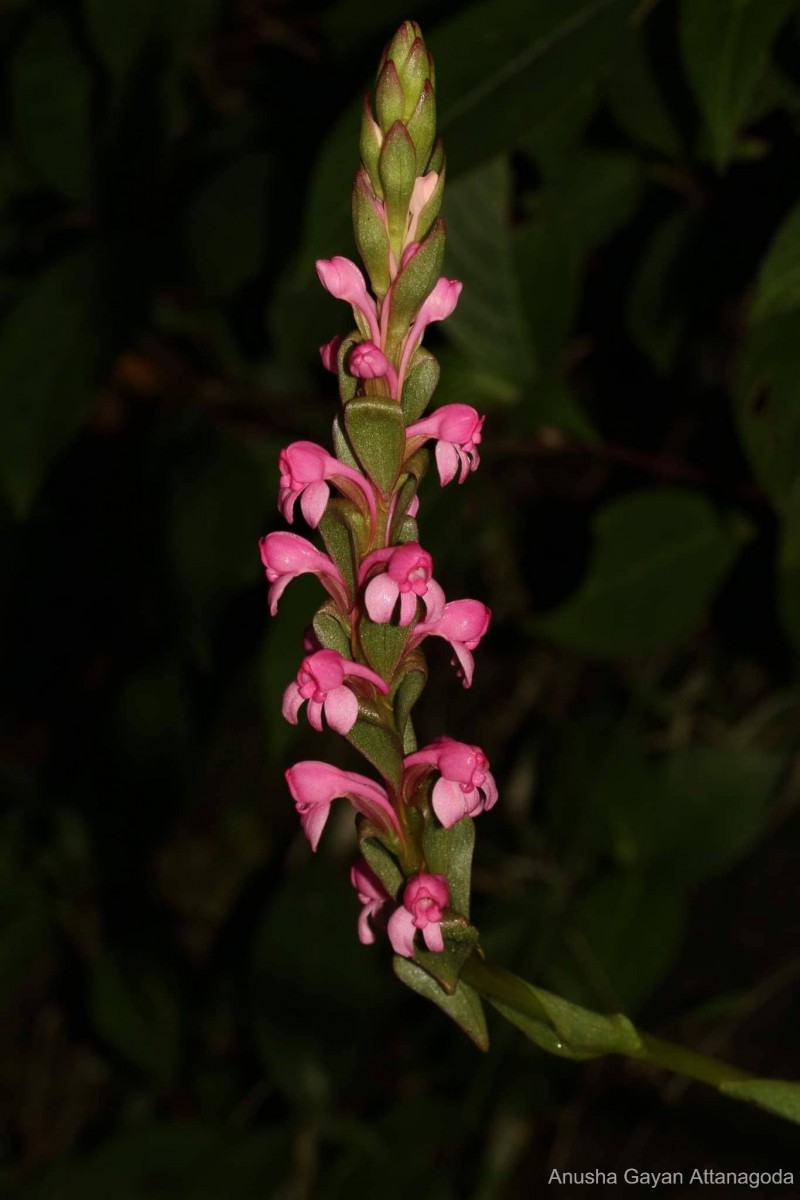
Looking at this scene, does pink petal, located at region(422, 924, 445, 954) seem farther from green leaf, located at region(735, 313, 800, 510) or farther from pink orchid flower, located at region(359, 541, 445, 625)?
green leaf, located at region(735, 313, 800, 510)

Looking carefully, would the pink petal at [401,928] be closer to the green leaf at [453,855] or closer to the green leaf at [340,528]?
the green leaf at [453,855]

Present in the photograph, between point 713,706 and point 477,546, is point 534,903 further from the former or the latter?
point 477,546

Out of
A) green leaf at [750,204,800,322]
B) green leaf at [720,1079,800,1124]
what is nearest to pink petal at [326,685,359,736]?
green leaf at [720,1079,800,1124]

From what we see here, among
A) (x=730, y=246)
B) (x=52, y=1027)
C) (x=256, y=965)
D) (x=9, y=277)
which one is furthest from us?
(x=52, y=1027)

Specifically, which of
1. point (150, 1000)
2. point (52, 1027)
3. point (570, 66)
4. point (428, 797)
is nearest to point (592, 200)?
point (570, 66)

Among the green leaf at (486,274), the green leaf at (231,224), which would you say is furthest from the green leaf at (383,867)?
the green leaf at (231,224)

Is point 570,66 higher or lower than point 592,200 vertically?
lower
